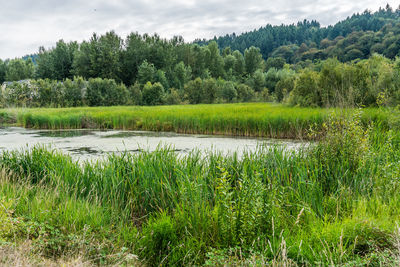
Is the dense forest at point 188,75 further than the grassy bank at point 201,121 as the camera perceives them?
Yes

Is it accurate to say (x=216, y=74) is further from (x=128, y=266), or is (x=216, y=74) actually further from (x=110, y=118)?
(x=128, y=266)

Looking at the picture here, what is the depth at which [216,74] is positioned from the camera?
220 ft

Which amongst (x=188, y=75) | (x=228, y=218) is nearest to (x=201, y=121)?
(x=228, y=218)

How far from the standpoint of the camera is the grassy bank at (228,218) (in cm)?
265

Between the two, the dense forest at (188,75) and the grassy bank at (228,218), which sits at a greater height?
the dense forest at (188,75)

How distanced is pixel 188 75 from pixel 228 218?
5336cm

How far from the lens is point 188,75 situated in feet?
181

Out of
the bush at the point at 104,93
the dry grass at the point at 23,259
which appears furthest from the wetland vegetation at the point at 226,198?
the bush at the point at 104,93

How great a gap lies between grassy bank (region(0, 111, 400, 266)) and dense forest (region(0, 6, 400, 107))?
1279 millimetres

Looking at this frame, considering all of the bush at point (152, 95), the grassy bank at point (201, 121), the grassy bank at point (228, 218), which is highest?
the bush at point (152, 95)

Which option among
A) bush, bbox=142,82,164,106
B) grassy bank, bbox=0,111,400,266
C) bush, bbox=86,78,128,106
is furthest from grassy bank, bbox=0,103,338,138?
bush, bbox=142,82,164,106

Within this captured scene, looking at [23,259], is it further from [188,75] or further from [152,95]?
[188,75]

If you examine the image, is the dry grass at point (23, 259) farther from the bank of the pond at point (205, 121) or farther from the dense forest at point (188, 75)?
the bank of the pond at point (205, 121)

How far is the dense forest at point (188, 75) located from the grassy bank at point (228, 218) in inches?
50.4
